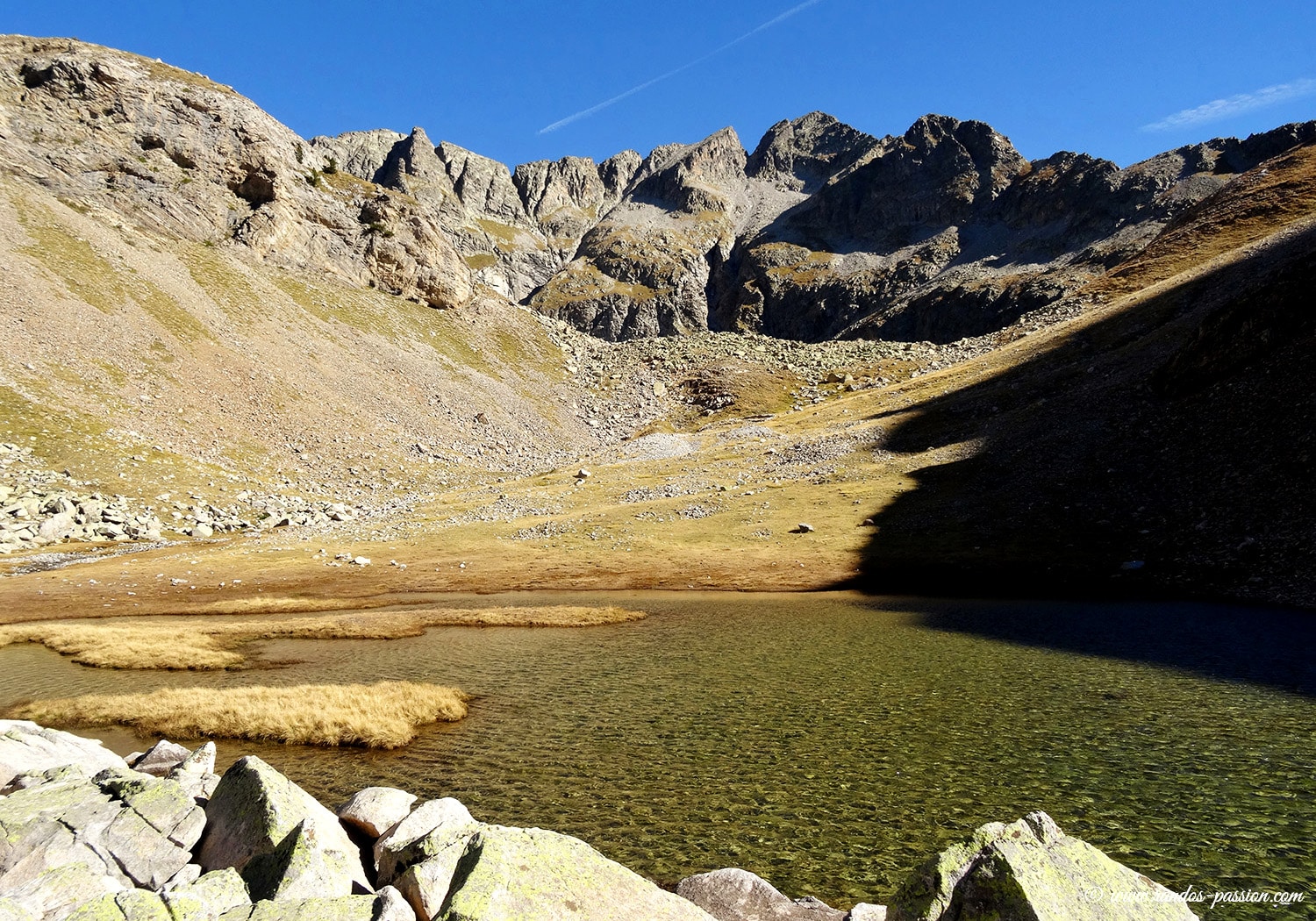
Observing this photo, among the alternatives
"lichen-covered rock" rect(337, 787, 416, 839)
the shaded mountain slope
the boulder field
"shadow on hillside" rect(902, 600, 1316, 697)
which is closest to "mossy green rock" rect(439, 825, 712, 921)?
the boulder field

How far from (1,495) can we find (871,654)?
7864 cm

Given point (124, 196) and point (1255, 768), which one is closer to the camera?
point (1255, 768)

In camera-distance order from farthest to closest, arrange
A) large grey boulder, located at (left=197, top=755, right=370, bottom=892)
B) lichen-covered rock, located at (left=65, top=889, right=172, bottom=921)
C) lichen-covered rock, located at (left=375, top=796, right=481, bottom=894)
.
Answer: large grey boulder, located at (left=197, top=755, right=370, bottom=892) < lichen-covered rock, located at (left=375, top=796, right=481, bottom=894) < lichen-covered rock, located at (left=65, top=889, right=172, bottom=921)

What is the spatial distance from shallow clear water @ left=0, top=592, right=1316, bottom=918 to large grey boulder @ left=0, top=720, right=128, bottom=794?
437 cm

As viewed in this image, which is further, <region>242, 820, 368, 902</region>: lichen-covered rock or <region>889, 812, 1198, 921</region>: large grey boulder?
<region>242, 820, 368, 902</region>: lichen-covered rock

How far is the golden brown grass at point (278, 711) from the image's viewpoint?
21.3 metres

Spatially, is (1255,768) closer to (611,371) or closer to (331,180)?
(611,371)

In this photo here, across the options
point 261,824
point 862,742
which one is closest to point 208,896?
point 261,824

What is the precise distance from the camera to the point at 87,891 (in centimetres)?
889

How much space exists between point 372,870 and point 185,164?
153 meters

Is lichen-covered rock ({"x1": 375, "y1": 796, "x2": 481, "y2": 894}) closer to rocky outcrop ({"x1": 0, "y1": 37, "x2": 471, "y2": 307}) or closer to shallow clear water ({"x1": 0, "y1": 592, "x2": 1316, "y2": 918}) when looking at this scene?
shallow clear water ({"x1": 0, "y1": 592, "x2": 1316, "y2": 918})

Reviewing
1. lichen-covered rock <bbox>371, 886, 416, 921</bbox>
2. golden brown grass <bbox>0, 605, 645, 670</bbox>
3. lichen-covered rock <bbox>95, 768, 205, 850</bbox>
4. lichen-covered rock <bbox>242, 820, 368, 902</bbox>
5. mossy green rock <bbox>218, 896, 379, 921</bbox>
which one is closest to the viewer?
mossy green rock <bbox>218, 896, 379, 921</bbox>

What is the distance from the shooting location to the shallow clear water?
13148mm

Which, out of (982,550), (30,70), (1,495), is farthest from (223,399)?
(982,550)
